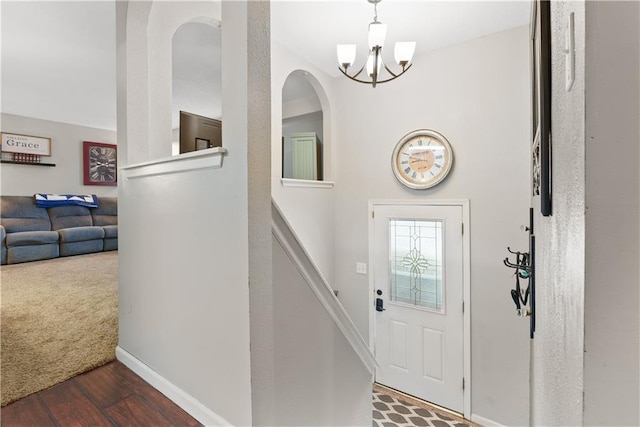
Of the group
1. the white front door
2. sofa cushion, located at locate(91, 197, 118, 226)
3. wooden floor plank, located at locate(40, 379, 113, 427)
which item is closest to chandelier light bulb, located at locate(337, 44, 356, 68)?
the white front door

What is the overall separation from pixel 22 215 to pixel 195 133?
4.58 m

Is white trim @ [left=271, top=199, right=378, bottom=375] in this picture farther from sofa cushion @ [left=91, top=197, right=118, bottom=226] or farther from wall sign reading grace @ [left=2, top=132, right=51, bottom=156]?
wall sign reading grace @ [left=2, top=132, right=51, bottom=156]

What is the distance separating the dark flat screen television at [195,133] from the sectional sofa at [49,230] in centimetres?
400

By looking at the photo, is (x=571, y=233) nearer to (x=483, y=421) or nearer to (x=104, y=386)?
(x=104, y=386)

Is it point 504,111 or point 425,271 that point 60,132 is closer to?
point 425,271

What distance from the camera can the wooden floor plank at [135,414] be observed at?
3.92 ft

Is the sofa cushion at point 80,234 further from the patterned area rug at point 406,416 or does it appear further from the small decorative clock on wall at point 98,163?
the patterned area rug at point 406,416

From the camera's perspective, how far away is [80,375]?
4.77 ft

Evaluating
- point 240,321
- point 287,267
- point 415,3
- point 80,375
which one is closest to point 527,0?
point 415,3

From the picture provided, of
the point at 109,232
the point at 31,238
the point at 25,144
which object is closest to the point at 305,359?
the point at 31,238

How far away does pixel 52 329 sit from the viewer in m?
1.81

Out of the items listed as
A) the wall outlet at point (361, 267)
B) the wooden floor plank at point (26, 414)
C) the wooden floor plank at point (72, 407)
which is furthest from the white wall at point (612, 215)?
the wall outlet at point (361, 267)

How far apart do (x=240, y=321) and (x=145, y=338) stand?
0.72 meters

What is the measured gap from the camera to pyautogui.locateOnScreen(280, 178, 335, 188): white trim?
3.01 metres
